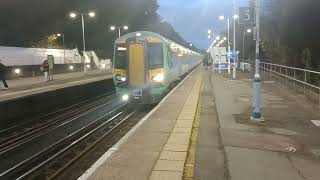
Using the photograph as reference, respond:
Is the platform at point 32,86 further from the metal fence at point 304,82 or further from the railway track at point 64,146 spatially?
the metal fence at point 304,82

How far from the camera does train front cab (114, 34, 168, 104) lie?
21.9 meters

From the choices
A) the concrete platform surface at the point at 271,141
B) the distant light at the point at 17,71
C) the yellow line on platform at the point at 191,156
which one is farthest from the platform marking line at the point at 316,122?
the distant light at the point at 17,71

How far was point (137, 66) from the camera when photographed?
71.9 feet

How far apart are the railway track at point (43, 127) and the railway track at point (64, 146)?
1.22 metres

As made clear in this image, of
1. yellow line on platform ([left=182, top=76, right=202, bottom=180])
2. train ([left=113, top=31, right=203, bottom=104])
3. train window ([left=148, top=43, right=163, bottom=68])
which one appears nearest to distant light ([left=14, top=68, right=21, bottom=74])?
train ([left=113, top=31, right=203, bottom=104])

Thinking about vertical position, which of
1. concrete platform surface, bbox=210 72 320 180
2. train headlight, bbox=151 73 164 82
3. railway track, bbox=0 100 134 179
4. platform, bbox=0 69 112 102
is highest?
train headlight, bbox=151 73 164 82

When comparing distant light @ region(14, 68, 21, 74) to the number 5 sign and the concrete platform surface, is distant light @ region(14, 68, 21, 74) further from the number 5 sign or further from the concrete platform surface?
the number 5 sign

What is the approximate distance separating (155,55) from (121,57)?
140 cm

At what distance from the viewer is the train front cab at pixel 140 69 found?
21891 millimetres

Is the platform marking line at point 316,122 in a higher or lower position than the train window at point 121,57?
lower

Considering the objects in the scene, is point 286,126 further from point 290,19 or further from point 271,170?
point 290,19

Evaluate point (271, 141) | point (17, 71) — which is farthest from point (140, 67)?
point (17, 71)

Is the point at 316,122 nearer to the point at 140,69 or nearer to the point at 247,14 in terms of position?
the point at 247,14

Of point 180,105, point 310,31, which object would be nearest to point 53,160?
point 180,105
